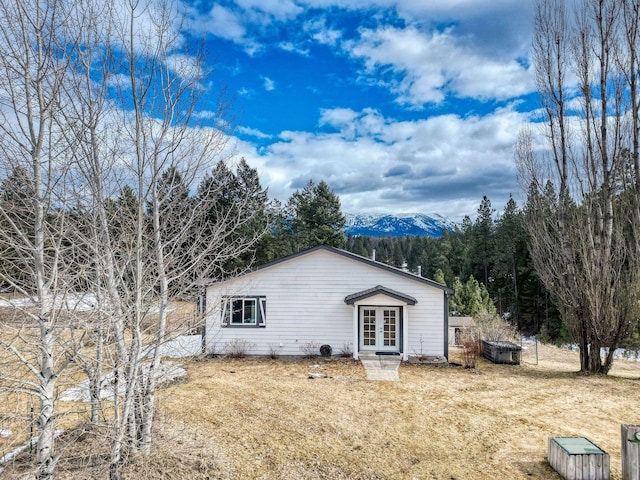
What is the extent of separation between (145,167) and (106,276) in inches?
55.3

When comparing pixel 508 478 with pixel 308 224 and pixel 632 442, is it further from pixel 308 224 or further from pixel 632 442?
pixel 308 224

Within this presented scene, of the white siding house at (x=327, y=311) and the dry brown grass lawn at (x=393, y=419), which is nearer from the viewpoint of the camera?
the dry brown grass lawn at (x=393, y=419)

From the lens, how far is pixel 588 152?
12125mm

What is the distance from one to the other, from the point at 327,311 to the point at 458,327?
292 inches

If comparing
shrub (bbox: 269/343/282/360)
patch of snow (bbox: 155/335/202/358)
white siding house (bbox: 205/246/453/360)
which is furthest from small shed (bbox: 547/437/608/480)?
shrub (bbox: 269/343/282/360)

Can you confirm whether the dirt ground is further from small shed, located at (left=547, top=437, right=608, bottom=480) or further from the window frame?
the window frame

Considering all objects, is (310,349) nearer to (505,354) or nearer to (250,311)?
(250,311)

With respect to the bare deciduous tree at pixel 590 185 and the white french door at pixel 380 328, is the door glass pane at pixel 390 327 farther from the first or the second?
the bare deciduous tree at pixel 590 185

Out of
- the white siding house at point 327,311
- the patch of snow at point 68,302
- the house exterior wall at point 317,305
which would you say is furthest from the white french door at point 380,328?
the patch of snow at point 68,302

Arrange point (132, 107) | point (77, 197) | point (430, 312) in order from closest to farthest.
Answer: point (77, 197), point (132, 107), point (430, 312)

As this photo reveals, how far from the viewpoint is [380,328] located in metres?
13.6

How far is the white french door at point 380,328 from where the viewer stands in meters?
13.5

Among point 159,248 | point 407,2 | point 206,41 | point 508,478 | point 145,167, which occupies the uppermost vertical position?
point 407,2

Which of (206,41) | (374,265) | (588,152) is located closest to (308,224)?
(374,265)
